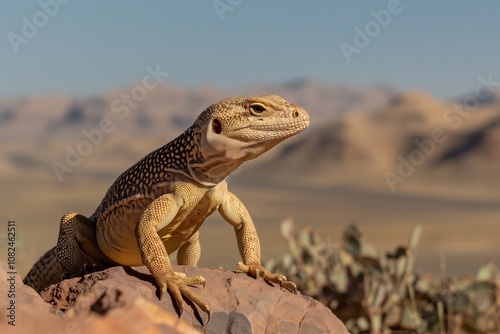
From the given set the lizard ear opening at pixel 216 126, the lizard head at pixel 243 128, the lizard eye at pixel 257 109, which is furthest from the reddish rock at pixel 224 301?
the lizard eye at pixel 257 109

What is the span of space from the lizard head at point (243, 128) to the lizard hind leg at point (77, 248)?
1.41 meters

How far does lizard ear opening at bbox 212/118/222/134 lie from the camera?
5.26m

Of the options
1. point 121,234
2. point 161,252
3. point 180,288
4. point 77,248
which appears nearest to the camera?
point 180,288

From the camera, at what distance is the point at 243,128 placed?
16.9ft

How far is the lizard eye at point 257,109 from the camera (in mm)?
5180

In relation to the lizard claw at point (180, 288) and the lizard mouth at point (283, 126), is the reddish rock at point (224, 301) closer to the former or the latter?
the lizard claw at point (180, 288)

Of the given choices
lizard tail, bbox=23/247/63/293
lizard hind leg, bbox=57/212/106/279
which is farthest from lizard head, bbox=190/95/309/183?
lizard tail, bbox=23/247/63/293

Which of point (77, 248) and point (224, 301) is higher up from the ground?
point (224, 301)

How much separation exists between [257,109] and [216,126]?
304 millimetres

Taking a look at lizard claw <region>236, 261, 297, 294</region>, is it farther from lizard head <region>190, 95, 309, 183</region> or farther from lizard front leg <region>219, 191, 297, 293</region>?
lizard head <region>190, 95, 309, 183</region>

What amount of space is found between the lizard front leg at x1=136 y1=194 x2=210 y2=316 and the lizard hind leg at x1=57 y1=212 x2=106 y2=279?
1129mm

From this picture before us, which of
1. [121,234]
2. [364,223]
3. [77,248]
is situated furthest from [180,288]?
[364,223]

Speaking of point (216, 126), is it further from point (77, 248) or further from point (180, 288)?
point (77, 248)

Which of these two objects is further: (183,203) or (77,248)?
(77,248)
